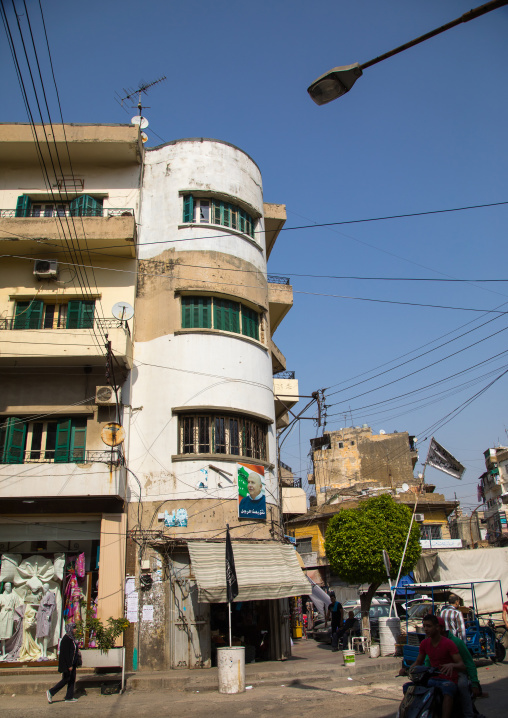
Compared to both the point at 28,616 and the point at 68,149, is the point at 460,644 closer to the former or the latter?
the point at 28,616

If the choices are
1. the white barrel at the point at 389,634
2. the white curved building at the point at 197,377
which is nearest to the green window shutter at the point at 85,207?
the white curved building at the point at 197,377

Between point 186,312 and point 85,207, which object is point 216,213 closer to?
point 186,312

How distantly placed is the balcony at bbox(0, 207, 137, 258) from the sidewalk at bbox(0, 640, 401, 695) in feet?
38.9

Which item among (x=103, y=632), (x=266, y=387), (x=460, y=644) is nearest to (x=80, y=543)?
(x=103, y=632)

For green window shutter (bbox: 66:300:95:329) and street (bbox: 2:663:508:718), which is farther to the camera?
green window shutter (bbox: 66:300:95:329)

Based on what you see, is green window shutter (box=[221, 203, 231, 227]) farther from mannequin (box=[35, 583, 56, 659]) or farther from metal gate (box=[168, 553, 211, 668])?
mannequin (box=[35, 583, 56, 659])

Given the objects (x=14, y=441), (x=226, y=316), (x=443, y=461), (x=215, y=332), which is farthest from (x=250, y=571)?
(x=443, y=461)

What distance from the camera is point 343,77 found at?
5.89 m

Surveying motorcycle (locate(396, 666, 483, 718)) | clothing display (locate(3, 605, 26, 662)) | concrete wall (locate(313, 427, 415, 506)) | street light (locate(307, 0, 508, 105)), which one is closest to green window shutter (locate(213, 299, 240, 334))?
clothing display (locate(3, 605, 26, 662))

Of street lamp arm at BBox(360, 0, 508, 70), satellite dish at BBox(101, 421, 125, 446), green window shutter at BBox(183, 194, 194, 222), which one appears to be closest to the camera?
street lamp arm at BBox(360, 0, 508, 70)

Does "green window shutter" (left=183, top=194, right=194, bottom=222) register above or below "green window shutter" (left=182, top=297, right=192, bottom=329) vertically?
above

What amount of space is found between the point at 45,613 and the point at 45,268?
9.89 meters

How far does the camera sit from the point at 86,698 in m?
11.8

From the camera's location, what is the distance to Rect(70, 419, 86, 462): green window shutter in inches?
632
